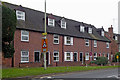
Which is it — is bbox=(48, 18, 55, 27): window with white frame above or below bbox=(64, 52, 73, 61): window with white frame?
above

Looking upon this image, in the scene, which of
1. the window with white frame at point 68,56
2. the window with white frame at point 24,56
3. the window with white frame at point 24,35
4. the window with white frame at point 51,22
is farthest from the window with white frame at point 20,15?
the window with white frame at point 68,56

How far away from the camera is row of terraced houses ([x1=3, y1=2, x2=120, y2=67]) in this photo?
25.8 meters

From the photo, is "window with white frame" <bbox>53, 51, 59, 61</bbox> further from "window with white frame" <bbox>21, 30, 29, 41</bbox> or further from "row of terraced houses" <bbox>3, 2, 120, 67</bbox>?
"window with white frame" <bbox>21, 30, 29, 41</bbox>

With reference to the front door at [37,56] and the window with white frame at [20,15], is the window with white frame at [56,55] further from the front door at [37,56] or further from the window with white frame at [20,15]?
the window with white frame at [20,15]

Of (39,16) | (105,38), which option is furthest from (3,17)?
(105,38)

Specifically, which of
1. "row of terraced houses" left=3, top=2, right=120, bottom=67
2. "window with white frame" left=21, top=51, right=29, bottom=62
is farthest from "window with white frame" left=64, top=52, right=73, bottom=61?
"window with white frame" left=21, top=51, right=29, bottom=62

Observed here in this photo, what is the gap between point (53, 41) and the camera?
30.5 metres

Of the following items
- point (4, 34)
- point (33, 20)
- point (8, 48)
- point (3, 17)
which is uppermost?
point (33, 20)

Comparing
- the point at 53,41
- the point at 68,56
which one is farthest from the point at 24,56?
the point at 68,56

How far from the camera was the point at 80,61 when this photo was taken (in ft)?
117

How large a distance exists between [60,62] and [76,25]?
11780 mm

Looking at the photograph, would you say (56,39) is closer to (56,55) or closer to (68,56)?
(56,55)

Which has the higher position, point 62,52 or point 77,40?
point 77,40

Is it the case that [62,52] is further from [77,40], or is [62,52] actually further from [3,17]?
[3,17]
